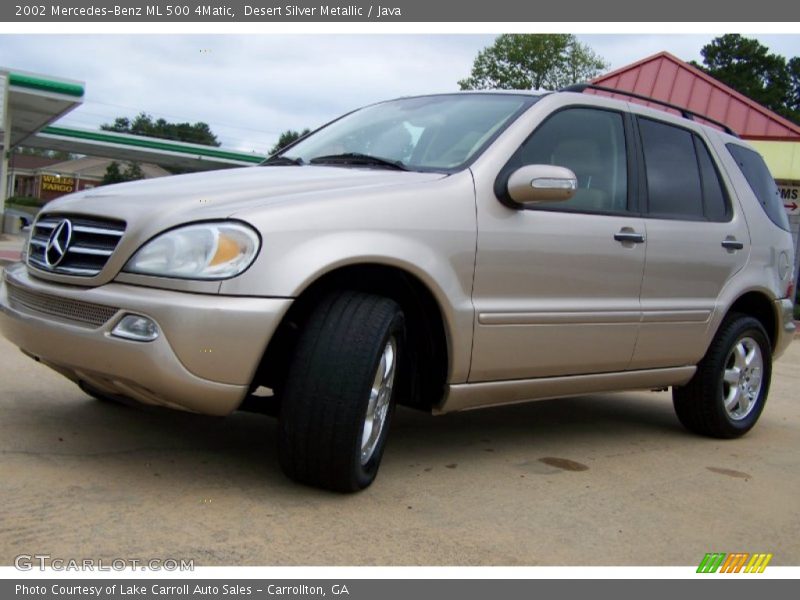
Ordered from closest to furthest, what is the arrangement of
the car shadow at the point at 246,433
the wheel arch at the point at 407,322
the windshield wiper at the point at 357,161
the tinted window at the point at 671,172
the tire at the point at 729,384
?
1. the wheel arch at the point at 407,322
2. the car shadow at the point at 246,433
3. the windshield wiper at the point at 357,161
4. the tinted window at the point at 671,172
5. the tire at the point at 729,384

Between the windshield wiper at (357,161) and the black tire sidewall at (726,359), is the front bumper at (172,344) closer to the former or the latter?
the windshield wiper at (357,161)

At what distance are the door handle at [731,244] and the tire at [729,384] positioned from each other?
1.31 feet

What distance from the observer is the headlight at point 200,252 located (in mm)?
2900

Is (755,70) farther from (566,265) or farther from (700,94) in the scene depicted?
(566,265)

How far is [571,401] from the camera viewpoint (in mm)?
5918

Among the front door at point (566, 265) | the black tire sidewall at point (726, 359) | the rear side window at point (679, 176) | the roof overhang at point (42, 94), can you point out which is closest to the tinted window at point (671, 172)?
the rear side window at point (679, 176)

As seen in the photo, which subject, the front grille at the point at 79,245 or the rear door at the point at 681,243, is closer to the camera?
the front grille at the point at 79,245

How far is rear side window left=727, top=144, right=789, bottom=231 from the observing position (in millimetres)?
5281

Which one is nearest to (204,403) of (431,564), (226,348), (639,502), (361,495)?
(226,348)

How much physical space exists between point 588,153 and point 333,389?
196cm

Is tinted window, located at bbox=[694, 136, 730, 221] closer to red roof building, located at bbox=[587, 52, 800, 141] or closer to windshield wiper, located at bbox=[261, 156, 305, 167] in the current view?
windshield wiper, located at bbox=[261, 156, 305, 167]

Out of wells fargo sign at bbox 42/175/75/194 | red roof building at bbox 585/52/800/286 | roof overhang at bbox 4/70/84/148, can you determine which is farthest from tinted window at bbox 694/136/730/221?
wells fargo sign at bbox 42/175/75/194

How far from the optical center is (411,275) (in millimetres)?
3348

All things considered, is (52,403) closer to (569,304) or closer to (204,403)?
(204,403)
